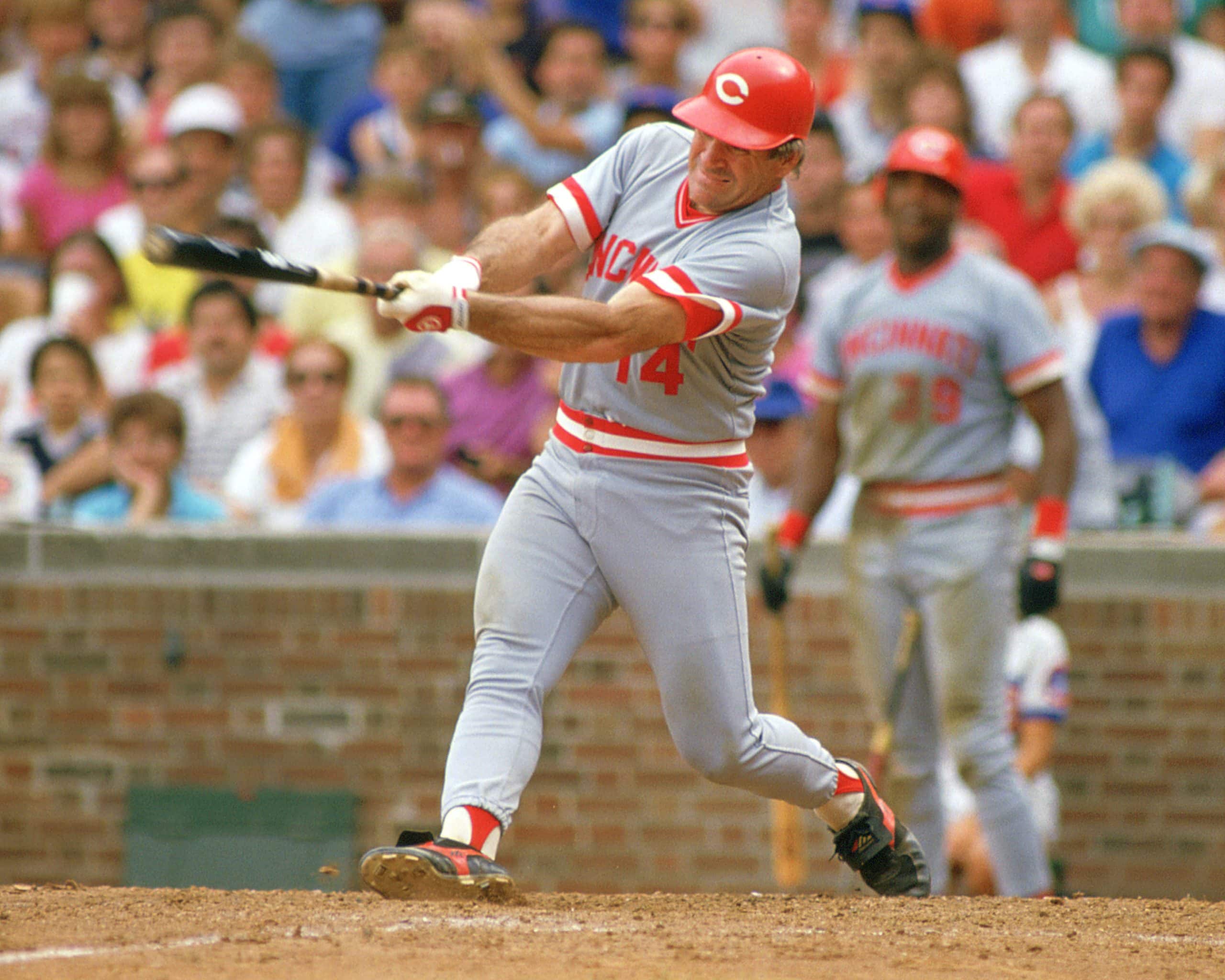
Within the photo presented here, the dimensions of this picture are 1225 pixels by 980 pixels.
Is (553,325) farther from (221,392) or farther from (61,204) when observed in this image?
(61,204)

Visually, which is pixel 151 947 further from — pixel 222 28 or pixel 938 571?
pixel 222 28

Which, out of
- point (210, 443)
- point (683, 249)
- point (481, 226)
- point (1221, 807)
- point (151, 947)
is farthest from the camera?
point (481, 226)

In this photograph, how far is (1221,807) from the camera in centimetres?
698

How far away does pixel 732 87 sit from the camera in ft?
13.7

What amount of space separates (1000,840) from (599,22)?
6549 millimetres

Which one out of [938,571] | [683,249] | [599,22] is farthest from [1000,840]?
[599,22]

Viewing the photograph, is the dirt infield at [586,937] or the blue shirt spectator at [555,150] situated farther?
the blue shirt spectator at [555,150]

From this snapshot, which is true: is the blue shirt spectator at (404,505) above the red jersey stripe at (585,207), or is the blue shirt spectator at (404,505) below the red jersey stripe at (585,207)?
below

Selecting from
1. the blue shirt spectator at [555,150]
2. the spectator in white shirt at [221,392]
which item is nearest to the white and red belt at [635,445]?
the spectator in white shirt at [221,392]

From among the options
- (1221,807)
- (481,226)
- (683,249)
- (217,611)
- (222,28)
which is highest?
(222,28)

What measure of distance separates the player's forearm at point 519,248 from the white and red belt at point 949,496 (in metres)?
2.05

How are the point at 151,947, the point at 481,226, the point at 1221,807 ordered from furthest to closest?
the point at 481,226 → the point at 1221,807 → the point at 151,947

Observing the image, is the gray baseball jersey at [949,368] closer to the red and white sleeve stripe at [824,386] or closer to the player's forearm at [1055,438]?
the player's forearm at [1055,438]

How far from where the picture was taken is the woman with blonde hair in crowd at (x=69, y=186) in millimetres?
9828
